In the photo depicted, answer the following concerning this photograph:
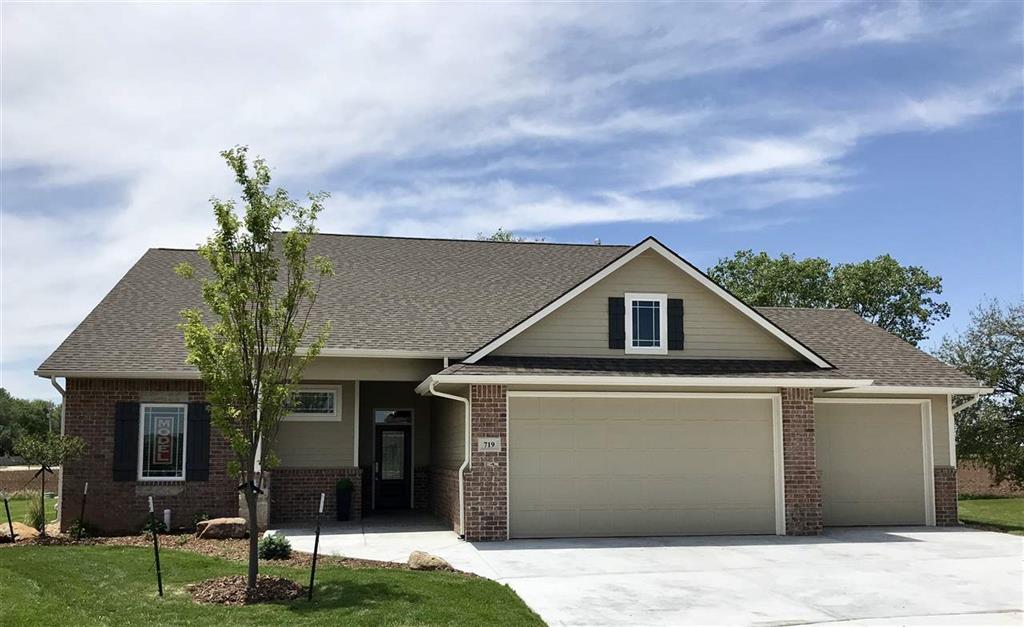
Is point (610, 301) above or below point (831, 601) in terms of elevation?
above

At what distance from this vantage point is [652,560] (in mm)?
12906

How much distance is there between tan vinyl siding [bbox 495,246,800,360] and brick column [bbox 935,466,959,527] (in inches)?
165

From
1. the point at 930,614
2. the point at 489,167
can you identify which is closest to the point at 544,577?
the point at 930,614

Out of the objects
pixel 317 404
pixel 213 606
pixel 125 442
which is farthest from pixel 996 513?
pixel 125 442

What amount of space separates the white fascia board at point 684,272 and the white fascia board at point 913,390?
143 cm

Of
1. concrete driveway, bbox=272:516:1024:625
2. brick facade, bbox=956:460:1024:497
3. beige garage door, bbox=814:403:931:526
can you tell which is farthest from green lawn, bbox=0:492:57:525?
brick facade, bbox=956:460:1024:497

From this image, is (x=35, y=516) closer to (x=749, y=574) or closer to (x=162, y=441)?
(x=162, y=441)

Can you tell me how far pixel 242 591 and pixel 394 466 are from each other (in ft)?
34.7

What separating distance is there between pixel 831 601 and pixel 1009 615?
1.77 metres

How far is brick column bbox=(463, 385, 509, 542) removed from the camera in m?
14.8

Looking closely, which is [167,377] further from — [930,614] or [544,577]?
[930,614]

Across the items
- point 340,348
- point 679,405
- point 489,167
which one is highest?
point 489,167

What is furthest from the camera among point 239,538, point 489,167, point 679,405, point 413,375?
point 489,167

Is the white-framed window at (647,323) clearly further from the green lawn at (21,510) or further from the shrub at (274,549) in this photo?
the green lawn at (21,510)
